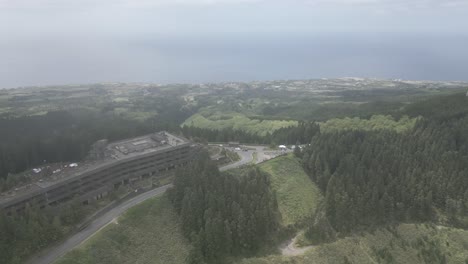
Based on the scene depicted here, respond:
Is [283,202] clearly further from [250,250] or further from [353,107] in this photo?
[353,107]

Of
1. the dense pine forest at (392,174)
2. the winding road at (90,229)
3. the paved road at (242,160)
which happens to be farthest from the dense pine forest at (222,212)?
the paved road at (242,160)

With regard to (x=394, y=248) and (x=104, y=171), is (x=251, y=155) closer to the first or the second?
(x=104, y=171)

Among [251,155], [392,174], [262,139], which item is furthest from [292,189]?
[262,139]

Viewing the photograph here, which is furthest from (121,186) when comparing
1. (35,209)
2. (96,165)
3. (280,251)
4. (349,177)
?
(349,177)

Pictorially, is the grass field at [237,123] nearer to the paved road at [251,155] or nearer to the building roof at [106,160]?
the paved road at [251,155]

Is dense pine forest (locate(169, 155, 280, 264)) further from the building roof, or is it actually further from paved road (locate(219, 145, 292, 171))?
the building roof

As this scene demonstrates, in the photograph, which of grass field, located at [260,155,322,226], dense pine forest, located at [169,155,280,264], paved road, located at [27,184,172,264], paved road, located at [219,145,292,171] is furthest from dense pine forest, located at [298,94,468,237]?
paved road, located at [27,184,172,264]

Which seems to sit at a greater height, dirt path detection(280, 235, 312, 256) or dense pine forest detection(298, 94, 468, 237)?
dense pine forest detection(298, 94, 468, 237)
